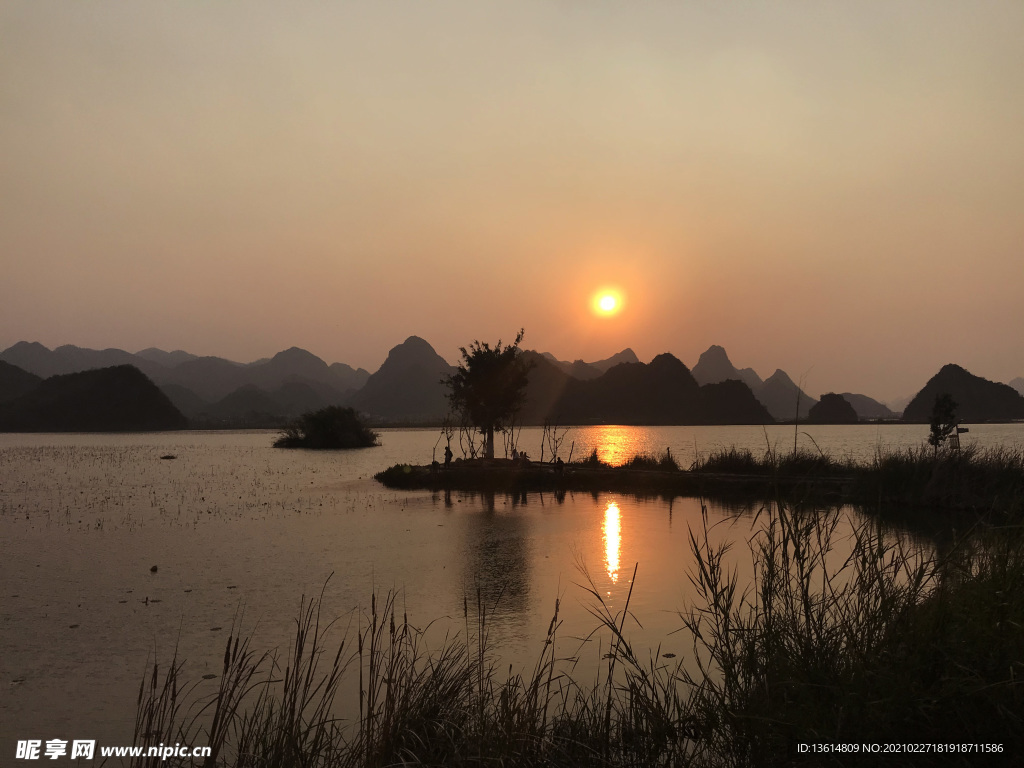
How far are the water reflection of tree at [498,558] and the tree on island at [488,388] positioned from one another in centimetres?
1445

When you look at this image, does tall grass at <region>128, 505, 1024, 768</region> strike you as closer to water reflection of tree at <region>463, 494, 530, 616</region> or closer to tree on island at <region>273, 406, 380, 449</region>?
water reflection of tree at <region>463, 494, 530, 616</region>

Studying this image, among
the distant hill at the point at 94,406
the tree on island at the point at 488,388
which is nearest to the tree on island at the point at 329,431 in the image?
the tree on island at the point at 488,388

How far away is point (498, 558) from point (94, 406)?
575 feet

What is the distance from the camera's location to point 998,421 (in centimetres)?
19238

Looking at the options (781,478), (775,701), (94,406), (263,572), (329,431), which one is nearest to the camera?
(775,701)

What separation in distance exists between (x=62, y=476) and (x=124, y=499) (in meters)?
13.5

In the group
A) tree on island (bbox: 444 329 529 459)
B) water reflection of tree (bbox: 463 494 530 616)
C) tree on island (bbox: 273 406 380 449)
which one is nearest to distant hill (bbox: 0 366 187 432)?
tree on island (bbox: 273 406 380 449)

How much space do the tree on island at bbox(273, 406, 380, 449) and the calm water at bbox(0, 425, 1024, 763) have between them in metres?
44.1

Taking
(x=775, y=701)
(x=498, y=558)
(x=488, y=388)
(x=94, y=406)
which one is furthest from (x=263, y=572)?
(x=94, y=406)

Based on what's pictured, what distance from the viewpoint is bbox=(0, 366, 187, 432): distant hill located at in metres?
155

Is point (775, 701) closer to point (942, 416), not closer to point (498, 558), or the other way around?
point (498, 558)

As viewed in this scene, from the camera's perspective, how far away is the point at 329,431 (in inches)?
2923

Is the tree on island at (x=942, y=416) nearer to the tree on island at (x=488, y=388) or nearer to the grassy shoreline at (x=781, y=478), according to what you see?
the grassy shoreline at (x=781, y=478)

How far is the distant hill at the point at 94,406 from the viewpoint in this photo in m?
155
